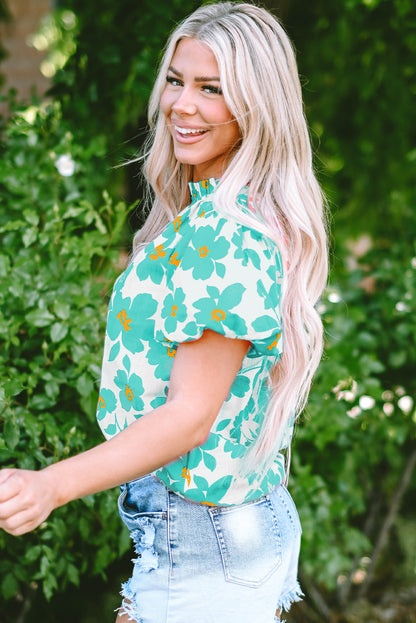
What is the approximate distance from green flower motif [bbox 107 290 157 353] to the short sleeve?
0.21ft

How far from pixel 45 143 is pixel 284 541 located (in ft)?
5.13

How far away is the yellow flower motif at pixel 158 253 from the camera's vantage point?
1.26 m

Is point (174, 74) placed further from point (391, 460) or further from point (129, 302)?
point (391, 460)

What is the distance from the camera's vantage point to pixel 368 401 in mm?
2750

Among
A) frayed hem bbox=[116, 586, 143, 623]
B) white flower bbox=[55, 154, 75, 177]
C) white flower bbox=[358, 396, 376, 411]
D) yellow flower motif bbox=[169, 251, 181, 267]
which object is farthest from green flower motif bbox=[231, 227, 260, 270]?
white flower bbox=[358, 396, 376, 411]

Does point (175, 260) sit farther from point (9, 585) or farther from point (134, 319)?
point (9, 585)

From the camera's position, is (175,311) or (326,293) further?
(326,293)

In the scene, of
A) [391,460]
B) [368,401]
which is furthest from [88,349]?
[391,460]

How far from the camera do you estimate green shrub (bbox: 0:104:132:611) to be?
184 cm

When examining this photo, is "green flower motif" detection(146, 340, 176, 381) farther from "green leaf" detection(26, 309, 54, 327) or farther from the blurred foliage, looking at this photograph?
"green leaf" detection(26, 309, 54, 327)

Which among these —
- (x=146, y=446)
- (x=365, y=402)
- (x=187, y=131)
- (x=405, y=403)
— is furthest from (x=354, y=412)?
(x=146, y=446)

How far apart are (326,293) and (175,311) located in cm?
164

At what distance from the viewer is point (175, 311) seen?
1158mm

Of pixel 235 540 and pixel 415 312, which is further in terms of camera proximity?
pixel 415 312
